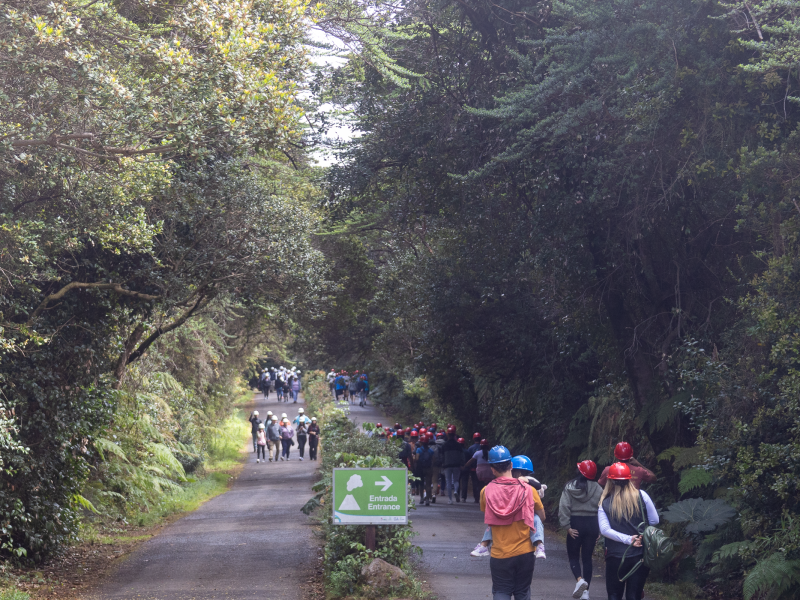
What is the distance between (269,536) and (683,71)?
10.0 meters

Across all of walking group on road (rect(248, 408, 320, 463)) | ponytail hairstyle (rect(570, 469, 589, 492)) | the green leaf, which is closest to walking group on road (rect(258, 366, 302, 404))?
walking group on road (rect(248, 408, 320, 463))

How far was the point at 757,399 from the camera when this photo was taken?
8.45 metres

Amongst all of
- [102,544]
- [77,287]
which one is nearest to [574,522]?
[77,287]

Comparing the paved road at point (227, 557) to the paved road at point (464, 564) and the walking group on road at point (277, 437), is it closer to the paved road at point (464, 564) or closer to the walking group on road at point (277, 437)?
the paved road at point (464, 564)

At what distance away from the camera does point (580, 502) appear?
8.54 metres

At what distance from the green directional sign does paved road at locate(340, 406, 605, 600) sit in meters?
1.07

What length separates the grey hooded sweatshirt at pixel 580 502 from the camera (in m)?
8.49

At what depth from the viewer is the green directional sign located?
902 cm

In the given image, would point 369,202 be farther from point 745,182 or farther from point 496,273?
point 745,182

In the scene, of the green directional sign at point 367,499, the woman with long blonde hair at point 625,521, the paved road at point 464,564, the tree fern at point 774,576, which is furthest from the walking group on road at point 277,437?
the woman with long blonde hair at point 625,521

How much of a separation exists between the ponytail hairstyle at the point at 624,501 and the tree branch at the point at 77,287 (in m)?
7.47

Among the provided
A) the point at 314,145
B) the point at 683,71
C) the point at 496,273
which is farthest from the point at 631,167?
the point at 314,145

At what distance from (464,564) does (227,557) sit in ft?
12.2

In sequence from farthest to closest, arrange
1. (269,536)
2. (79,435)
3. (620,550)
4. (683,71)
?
(269,536), (79,435), (683,71), (620,550)
